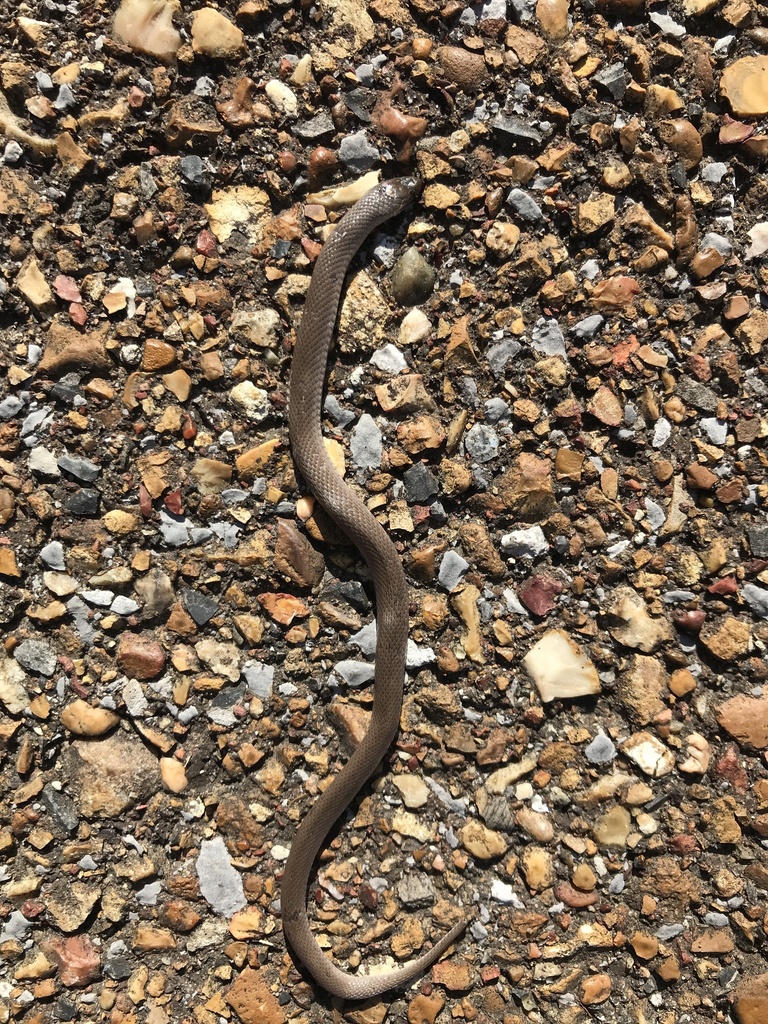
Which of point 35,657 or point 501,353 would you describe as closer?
point 35,657

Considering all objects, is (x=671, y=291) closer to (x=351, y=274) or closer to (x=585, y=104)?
(x=585, y=104)

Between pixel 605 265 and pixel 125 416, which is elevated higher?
pixel 605 265

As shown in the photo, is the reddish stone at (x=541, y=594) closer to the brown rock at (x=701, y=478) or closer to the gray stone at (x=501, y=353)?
the brown rock at (x=701, y=478)

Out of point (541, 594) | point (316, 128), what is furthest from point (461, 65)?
point (541, 594)

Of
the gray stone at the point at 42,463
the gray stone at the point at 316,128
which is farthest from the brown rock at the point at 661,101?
the gray stone at the point at 42,463

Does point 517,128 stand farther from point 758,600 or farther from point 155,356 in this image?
point 758,600

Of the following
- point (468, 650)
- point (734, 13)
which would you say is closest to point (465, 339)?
point (468, 650)

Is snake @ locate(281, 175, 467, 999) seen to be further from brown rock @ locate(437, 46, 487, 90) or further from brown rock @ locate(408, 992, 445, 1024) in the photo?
brown rock @ locate(437, 46, 487, 90)
